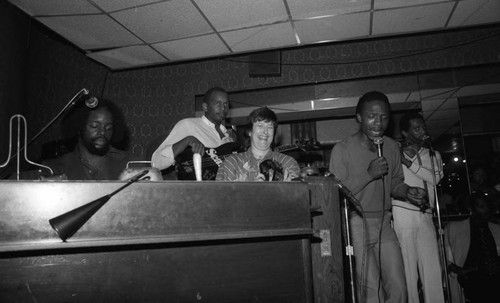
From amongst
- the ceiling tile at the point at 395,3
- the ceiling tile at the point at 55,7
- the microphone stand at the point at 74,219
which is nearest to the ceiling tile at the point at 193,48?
the ceiling tile at the point at 55,7

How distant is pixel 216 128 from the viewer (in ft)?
14.0

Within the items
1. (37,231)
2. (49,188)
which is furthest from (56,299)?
(49,188)

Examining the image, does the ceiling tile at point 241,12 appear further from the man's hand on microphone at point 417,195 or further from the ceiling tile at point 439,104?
the ceiling tile at point 439,104

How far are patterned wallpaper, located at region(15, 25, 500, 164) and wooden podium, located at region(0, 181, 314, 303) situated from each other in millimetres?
3916

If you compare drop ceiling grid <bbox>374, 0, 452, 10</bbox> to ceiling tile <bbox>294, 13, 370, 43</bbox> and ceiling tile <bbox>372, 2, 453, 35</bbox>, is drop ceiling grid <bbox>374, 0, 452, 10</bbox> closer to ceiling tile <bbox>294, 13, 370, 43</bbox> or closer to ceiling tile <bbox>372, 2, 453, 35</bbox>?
ceiling tile <bbox>372, 2, 453, 35</bbox>

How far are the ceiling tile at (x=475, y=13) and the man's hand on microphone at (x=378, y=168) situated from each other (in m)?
3.44

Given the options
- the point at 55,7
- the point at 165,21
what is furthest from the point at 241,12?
the point at 55,7

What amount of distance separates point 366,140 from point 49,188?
2.93m

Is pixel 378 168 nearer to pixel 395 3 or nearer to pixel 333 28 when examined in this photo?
pixel 395 3

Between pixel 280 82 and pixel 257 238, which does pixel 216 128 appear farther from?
pixel 257 238

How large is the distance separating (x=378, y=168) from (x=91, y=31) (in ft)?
15.7

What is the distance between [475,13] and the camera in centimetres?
487

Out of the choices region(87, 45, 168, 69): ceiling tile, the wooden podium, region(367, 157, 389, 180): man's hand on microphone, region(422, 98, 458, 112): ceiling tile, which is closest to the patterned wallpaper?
region(87, 45, 168, 69): ceiling tile

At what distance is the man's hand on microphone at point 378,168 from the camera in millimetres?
2773
